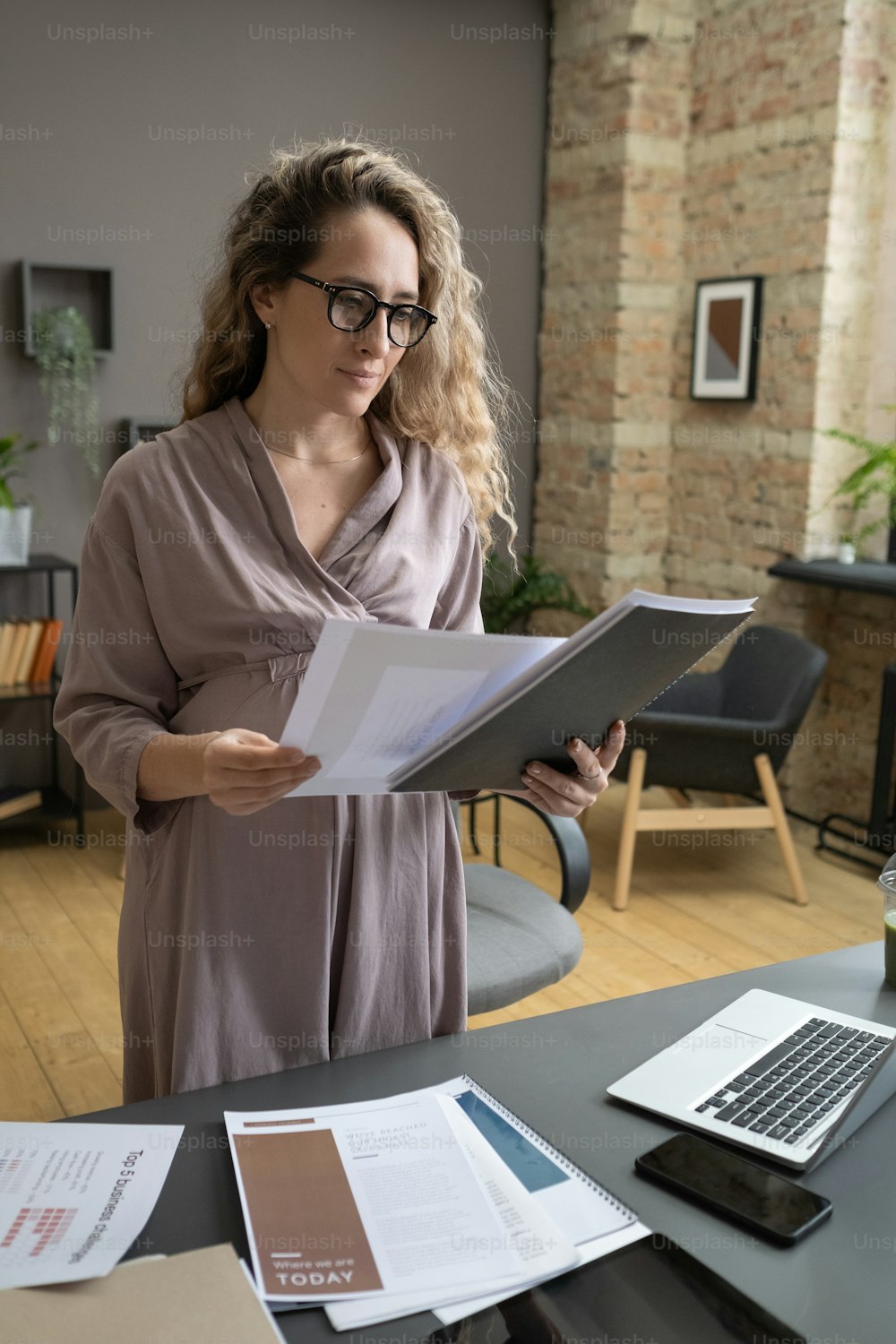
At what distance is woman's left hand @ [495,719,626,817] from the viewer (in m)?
1.47

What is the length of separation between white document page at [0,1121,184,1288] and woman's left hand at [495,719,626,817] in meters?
0.57

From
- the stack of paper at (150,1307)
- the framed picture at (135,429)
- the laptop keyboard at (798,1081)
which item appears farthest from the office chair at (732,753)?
the stack of paper at (150,1307)

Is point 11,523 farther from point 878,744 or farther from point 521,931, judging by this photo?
point 878,744

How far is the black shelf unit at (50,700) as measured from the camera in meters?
4.34

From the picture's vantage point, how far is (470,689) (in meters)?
1.31

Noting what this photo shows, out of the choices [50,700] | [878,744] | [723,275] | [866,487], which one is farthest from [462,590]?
[723,275]

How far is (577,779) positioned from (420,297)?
0.69 m

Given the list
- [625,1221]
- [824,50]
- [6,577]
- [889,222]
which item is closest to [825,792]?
[889,222]

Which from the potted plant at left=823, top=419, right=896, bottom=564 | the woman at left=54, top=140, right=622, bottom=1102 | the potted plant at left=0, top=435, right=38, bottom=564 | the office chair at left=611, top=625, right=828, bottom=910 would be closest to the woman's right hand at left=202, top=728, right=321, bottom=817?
the woman at left=54, top=140, right=622, bottom=1102

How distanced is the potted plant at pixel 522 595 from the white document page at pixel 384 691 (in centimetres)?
408

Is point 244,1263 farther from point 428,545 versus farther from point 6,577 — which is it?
point 6,577

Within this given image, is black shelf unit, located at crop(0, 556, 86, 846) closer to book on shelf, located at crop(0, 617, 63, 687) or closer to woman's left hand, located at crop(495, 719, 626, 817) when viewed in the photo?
book on shelf, located at crop(0, 617, 63, 687)

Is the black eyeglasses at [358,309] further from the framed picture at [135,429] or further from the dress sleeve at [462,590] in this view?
the framed picture at [135,429]

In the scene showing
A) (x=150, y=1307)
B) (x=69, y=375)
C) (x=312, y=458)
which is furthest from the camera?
(x=69, y=375)
